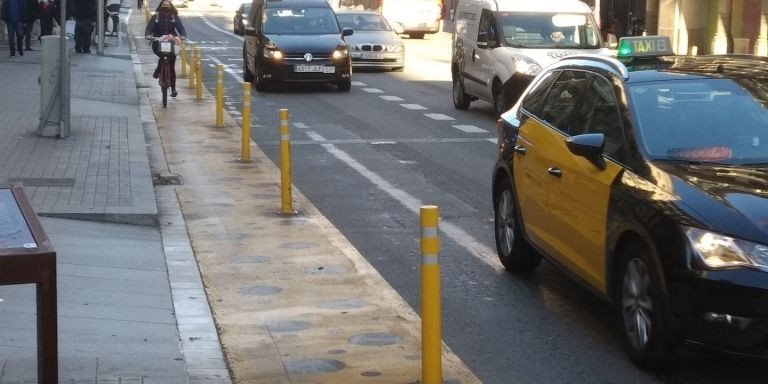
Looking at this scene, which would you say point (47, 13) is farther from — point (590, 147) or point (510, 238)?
point (590, 147)

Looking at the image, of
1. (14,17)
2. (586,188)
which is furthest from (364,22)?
(586,188)

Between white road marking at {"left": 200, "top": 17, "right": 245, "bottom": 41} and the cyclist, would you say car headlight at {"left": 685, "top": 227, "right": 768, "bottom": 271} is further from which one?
white road marking at {"left": 200, "top": 17, "right": 245, "bottom": 41}

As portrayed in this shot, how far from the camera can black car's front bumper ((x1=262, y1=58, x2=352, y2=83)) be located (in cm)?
2641

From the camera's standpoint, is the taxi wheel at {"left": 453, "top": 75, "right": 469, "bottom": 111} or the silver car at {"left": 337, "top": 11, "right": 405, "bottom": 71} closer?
the taxi wheel at {"left": 453, "top": 75, "right": 469, "bottom": 111}

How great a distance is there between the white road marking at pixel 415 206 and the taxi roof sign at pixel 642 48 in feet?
6.53

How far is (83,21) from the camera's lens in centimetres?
3659

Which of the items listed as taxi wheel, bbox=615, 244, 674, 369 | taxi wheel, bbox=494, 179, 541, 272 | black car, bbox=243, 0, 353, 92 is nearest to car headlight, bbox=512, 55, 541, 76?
black car, bbox=243, 0, 353, 92

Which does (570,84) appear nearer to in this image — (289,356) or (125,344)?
(289,356)

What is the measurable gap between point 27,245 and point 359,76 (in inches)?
1049

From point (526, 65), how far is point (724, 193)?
1369cm

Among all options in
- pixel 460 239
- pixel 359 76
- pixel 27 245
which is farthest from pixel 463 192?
pixel 359 76

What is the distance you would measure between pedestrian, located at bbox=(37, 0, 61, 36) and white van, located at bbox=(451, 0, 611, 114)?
51.3 ft

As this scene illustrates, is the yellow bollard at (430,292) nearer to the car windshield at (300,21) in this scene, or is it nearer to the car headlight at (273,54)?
the car headlight at (273,54)

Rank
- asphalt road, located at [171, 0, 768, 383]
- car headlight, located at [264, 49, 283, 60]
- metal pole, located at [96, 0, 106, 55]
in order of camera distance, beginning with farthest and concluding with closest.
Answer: metal pole, located at [96, 0, 106, 55]
car headlight, located at [264, 49, 283, 60]
asphalt road, located at [171, 0, 768, 383]
